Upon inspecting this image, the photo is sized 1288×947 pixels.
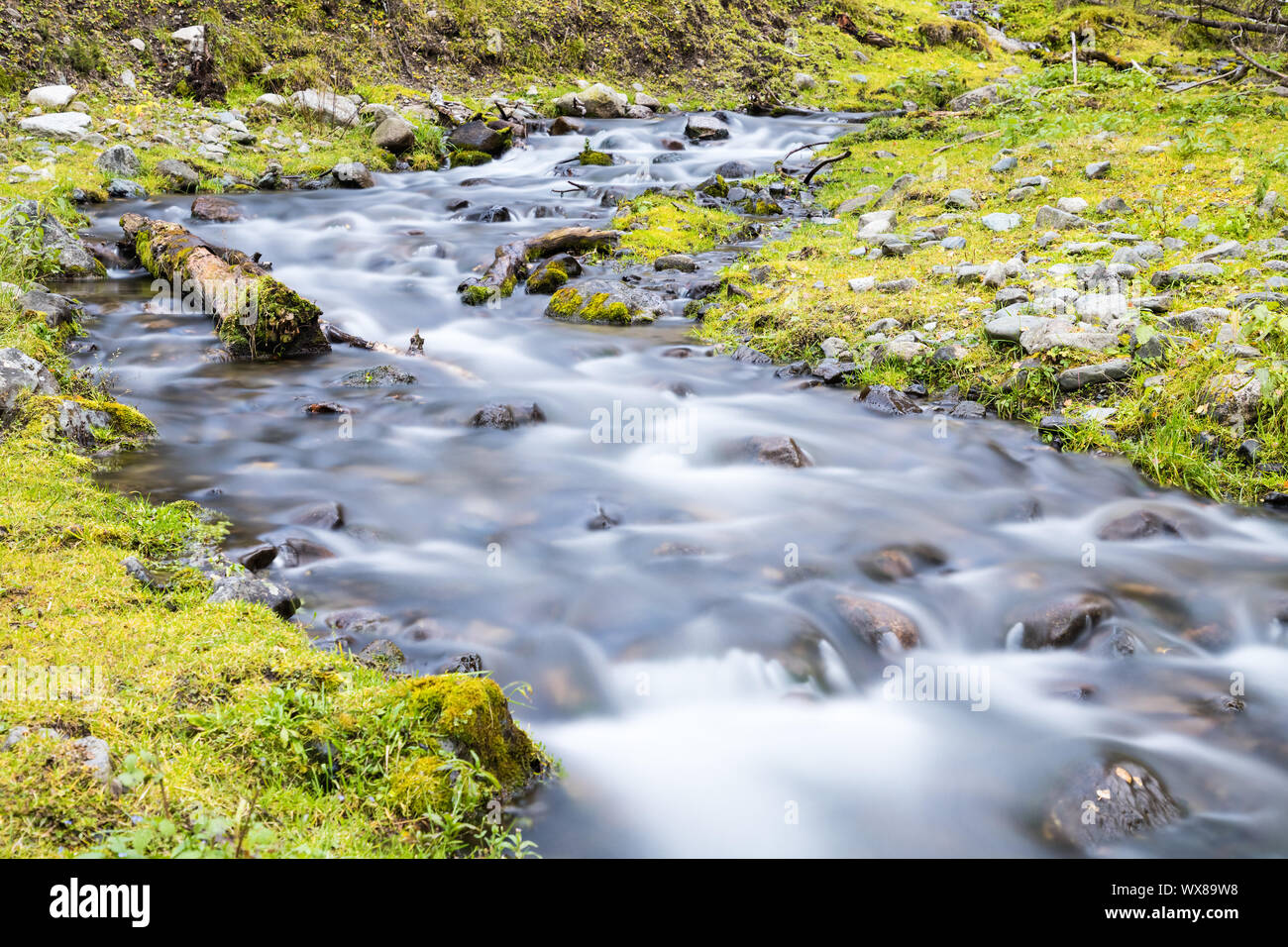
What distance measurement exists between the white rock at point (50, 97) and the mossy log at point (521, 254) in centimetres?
932

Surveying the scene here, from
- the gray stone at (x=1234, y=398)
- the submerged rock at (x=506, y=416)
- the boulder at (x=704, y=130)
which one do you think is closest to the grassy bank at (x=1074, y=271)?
the gray stone at (x=1234, y=398)

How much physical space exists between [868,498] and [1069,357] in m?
2.26

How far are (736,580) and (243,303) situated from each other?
6.09 metres

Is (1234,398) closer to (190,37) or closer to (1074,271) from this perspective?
(1074,271)

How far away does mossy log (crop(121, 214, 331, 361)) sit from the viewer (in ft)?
27.3

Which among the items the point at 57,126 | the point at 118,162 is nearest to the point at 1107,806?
the point at 118,162

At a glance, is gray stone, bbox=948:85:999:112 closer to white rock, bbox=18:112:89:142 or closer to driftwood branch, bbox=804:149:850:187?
driftwood branch, bbox=804:149:850:187

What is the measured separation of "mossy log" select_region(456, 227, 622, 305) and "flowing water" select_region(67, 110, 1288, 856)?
1.56m

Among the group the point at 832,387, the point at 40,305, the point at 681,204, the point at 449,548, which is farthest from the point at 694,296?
the point at 40,305

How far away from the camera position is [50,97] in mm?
14461

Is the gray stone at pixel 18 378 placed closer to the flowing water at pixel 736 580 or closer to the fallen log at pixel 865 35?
the flowing water at pixel 736 580

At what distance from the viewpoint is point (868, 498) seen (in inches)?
244

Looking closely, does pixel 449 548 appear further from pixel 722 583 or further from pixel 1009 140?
pixel 1009 140

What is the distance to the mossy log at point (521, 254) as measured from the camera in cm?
1048
